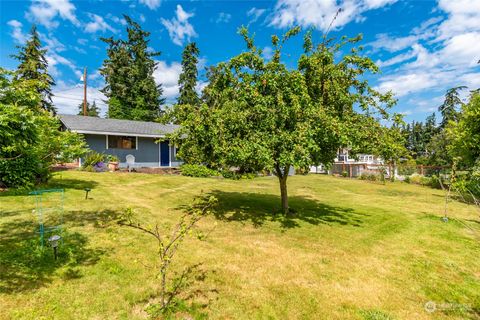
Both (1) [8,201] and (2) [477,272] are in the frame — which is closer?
(2) [477,272]

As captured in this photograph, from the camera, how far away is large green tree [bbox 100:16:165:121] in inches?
1455

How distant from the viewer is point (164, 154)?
21.7 metres

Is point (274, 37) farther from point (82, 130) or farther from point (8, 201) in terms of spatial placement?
point (82, 130)

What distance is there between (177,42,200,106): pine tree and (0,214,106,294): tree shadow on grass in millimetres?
36882

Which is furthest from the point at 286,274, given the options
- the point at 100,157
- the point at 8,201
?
the point at 100,157

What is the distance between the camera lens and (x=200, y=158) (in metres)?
8.84

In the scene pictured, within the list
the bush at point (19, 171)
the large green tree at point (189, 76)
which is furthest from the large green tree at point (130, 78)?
the bush at point (19, 171)

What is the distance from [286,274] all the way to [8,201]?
31.9 ft

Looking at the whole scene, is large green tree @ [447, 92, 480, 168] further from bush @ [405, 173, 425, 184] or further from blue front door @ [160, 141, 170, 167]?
blue front door @ [160, 141, 170, 167]

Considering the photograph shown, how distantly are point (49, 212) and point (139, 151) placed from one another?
515 inches

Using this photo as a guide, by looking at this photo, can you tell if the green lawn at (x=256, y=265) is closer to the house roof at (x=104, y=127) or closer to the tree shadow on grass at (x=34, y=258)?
the tree shadow on grass at (x=34, y=258)

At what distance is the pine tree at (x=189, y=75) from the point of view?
40875 millimetres

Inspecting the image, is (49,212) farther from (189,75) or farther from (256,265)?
(189,75)

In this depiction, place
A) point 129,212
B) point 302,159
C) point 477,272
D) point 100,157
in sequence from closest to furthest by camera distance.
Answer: point 129,212 → point 477,272 → point 302,159 → point 100,157
